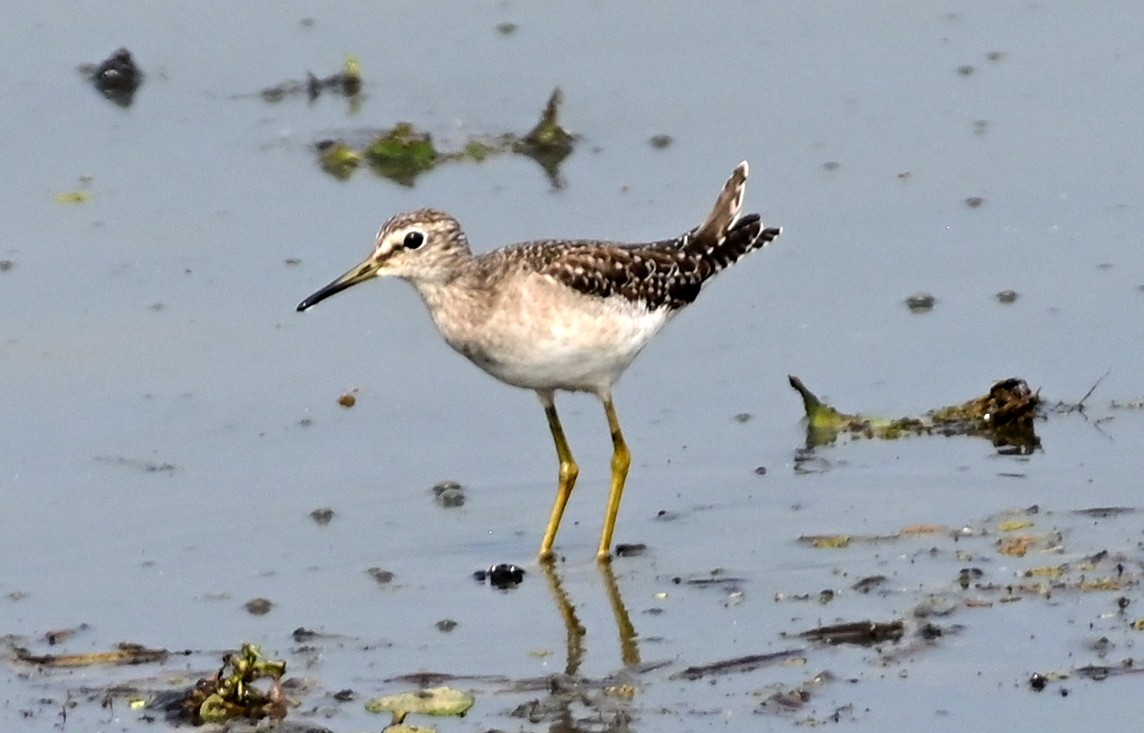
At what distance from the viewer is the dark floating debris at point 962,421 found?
10375 mm

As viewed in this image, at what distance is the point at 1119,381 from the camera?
10.9 meters

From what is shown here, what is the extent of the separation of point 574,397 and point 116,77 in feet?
15.9

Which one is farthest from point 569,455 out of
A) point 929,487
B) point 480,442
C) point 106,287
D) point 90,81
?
point 90,81

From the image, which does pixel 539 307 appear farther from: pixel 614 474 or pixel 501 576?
pixel 501 576

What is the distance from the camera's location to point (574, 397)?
11.6 meters

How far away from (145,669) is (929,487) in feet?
11.4

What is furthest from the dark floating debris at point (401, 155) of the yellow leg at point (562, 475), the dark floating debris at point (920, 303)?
the yellow leg at point (562, 475)

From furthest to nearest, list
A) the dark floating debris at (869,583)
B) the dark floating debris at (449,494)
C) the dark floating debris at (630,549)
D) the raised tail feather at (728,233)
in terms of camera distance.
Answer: the raised tail feather at (728,233) → the dark floating debris at (449,494) → the dark floating debris at (630,549) → the dark floating debris at (869,583)

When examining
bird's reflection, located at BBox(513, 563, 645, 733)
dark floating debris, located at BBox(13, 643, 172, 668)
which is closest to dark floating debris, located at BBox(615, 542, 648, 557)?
bird's reflection, located at BBox(513, 563, 645, 733)

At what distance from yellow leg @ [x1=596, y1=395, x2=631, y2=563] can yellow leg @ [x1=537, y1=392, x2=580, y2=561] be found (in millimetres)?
175

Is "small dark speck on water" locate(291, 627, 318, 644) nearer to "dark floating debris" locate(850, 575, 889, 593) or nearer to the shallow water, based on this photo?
the shallow water

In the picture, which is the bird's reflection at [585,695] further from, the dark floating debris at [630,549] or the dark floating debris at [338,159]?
the dark floating debris at [338,159]

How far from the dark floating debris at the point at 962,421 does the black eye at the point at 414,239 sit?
1.83 metres

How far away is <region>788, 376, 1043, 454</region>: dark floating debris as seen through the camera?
34.0 ft
